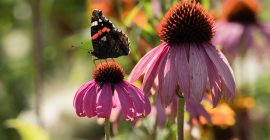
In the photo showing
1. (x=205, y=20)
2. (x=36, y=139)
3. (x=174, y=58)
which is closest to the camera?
(x=174, y=58)

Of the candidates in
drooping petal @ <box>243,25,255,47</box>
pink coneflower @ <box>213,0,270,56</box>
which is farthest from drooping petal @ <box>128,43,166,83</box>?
drooping petal @ <box>243,25,255,47</box>

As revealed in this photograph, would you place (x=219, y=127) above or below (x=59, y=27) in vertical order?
below

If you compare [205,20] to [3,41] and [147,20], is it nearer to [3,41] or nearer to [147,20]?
[147,20]

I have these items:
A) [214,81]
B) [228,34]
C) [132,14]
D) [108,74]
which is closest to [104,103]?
[108,74]

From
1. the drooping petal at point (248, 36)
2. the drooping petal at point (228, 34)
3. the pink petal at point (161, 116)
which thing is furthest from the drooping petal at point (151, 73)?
the drooping petal at point (248, 36)

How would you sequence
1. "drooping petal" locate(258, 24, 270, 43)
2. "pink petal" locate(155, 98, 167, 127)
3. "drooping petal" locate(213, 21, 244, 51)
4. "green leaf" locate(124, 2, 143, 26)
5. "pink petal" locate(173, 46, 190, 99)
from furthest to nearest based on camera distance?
"drooping petal" locate(258, 24, 270, 43) → "drooping petal" locate(213, 21, 244, 51) → "green leaf" locate(124, 2, 143, 26) → "pink petal" locate(155, 98, 167, 127) → "pink petal" locate(173, 46, 190, 99)

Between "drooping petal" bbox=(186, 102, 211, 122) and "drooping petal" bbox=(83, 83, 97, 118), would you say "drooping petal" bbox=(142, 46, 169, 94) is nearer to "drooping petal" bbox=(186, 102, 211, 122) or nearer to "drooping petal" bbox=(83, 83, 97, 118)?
"drooping petal" bbox=(83, 83, 97, 118)

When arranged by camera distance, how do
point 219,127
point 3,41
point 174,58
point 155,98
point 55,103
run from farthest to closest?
1. point 3,41
2. point 55,103
3. point 219,127
4. point 155,98
5. point 174,58

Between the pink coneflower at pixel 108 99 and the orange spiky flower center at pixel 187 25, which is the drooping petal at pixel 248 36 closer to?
the orange spiky flower center at pixel 187 25

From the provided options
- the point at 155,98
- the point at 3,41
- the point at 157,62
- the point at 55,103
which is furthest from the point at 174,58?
the point at 3,41
